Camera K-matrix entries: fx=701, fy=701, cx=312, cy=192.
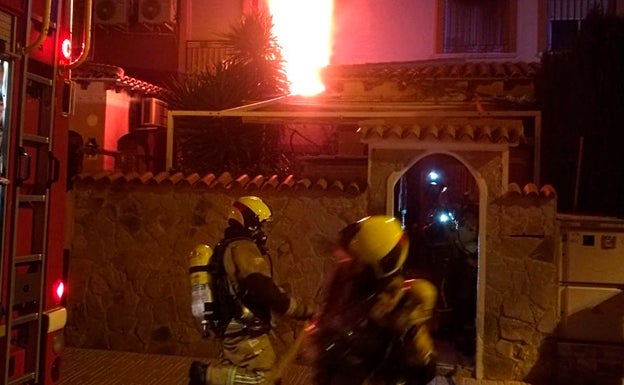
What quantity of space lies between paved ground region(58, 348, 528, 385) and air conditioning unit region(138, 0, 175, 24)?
9.09 meters

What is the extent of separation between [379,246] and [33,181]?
6.86 ft

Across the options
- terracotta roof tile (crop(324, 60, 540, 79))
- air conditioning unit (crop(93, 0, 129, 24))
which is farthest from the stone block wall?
air conditioning unit (crop(93, 0, 129, 24))

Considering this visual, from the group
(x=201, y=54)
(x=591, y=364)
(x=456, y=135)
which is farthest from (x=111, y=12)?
(x=591, y=364)

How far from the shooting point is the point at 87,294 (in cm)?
846

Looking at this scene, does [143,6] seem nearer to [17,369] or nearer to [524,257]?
[524,257]

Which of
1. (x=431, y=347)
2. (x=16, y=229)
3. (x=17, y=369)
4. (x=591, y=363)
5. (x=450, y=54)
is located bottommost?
(x=591, y=363)

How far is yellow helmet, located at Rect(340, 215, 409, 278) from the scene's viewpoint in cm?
318

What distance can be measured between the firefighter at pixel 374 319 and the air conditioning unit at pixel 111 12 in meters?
13.8

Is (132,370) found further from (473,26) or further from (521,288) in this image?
(473,26)

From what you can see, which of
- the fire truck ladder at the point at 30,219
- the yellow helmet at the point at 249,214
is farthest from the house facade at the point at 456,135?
the fire truck ladder at the point at 30,219

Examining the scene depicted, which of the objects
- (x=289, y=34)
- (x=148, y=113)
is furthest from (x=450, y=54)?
(x=148, y=113)

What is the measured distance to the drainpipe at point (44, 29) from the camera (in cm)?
379

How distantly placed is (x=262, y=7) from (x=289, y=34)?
872 millimetres

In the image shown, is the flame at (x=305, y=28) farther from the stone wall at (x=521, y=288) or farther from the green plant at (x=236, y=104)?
the stone wall at (x=521, y=288)
